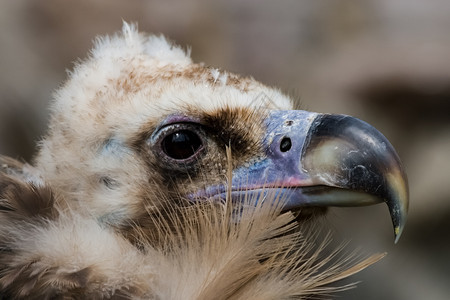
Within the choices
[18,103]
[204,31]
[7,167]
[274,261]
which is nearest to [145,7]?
[204,31]

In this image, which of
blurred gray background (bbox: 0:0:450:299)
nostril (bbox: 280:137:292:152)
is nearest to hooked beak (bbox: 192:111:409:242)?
nostril (bbox: 280:137:292:152)

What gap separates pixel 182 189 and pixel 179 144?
0.32ft

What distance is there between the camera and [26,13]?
3.03 metres

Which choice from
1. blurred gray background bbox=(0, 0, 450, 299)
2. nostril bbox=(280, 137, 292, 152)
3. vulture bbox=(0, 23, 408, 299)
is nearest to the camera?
vulture bbox=(0, 23, 408, 299)

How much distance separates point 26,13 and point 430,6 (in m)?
2.12

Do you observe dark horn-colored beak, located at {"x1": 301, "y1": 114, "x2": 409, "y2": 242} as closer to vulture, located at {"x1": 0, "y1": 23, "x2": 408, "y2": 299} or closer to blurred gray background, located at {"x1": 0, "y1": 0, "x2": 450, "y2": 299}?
vulture, located at {"x1": 0, "y1": 23, "x2": 408, "y2": 299}

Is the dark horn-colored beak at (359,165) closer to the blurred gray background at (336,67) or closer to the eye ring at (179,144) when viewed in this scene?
the eye ring at (179,144)

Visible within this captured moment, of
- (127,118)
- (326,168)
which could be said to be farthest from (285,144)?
(127,118)

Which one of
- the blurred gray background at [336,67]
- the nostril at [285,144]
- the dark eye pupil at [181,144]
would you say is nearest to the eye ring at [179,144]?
the dark eye pupil at [181,144]

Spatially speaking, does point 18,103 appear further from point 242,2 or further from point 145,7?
point 242,2

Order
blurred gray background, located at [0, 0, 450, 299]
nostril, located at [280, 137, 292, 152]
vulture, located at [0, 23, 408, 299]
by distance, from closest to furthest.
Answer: vulture, located at [0, 23, 408, 299], nostril, located at [280, 137, 292, 152], blurred gray background, located at [0, 0, 450, 299]

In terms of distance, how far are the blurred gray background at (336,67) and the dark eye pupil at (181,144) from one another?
1.59 meters

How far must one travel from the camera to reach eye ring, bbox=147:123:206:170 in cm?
135

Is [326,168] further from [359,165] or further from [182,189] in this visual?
[182,189]
